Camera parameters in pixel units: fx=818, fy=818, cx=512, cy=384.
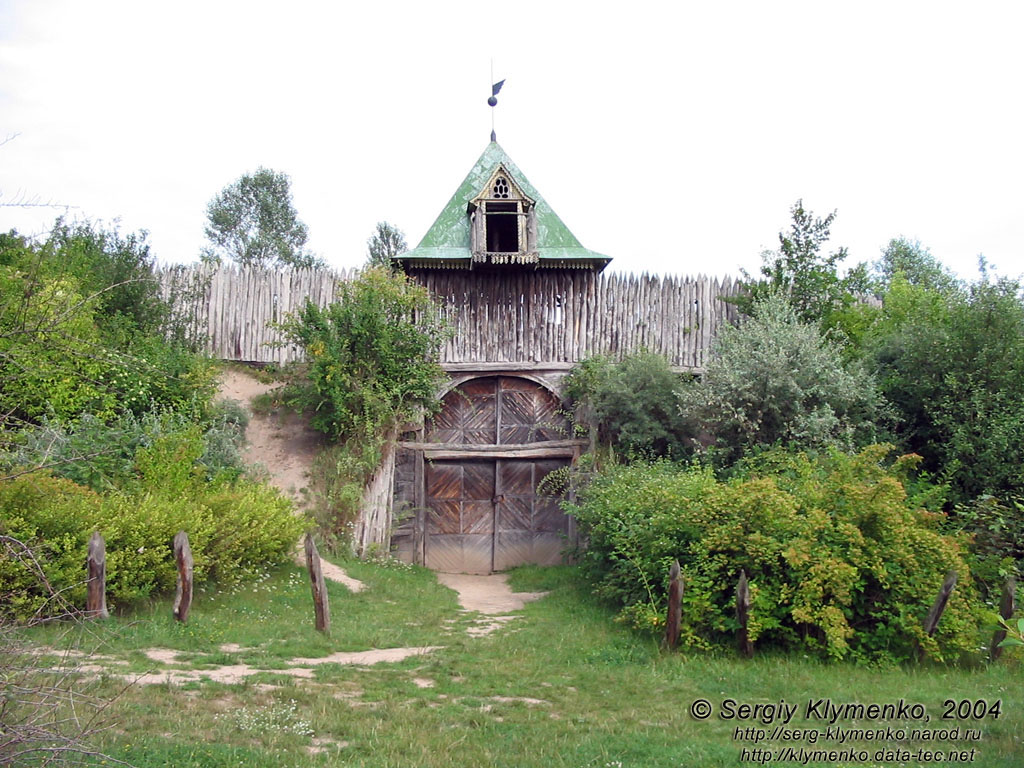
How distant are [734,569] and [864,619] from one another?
1.37 meters

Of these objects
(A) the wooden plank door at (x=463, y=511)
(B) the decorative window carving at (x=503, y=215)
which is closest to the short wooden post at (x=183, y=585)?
(A) the wooden plank door at (x=463, y=511)

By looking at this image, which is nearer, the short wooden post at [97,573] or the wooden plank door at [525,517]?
the short wooden post at [97,573]

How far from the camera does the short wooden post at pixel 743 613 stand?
789 centimetres

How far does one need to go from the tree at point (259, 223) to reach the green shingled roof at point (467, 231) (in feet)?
50.2

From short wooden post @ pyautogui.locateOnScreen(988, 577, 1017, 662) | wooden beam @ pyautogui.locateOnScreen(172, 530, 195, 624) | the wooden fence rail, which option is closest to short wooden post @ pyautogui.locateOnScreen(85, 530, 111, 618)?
wooden beam @ pyautogui.locateOnScreen(172, 530, 195, 624)

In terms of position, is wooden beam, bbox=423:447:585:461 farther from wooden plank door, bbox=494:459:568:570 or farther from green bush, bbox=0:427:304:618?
green bush, bbox=0:427:304:618

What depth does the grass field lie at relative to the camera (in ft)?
17.3

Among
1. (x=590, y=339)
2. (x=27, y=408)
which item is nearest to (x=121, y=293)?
(x=27, y=408)

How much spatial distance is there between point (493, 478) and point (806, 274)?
7.08m

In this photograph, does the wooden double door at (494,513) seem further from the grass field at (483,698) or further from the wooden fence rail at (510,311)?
the grass field at (483,698)

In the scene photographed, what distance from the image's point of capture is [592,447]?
15062 mm

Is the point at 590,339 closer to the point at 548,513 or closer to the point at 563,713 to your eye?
the point at 548,513

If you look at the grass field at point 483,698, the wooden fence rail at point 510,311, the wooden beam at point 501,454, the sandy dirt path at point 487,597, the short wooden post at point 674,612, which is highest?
the wooden fence rail at point 510,311

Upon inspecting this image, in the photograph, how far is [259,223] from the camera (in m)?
31.0
